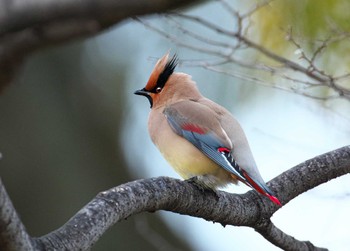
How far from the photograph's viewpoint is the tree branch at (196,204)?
85.8 inches

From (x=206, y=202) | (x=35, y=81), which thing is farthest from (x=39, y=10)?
(x=35, y=81)

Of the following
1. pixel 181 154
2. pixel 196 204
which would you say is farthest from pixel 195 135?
pixel 196 204

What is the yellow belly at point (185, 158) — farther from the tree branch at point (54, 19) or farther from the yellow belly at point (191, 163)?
the tree branch at point (54, 19)

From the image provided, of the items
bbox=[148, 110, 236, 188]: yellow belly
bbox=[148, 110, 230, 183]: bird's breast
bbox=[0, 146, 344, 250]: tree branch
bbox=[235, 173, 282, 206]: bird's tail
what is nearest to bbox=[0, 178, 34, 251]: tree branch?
bbox=[0, 146, 344, 250]: tree branch

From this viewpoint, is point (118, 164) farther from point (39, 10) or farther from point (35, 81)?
point (39, 10)

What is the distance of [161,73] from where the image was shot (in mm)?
4328

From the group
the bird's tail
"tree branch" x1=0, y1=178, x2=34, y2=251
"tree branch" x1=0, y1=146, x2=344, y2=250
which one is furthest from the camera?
the bird's tail

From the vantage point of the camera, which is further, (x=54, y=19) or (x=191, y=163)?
(x=191, y=163)

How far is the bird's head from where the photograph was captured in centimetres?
423

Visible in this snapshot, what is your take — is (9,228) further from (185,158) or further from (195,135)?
(195,135)

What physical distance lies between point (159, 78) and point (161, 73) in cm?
4

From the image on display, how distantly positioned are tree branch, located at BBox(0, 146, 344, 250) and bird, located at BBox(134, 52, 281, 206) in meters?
0.09

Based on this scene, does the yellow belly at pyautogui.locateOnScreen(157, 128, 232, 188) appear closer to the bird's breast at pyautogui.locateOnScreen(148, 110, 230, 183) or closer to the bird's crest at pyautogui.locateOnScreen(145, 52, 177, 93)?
the bird's breast at pyautogui.locateOnScreen(148, 110, 230, 183)

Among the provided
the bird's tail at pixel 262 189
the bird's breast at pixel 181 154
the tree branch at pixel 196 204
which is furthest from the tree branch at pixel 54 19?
the bird's breast at pixel 181 154
